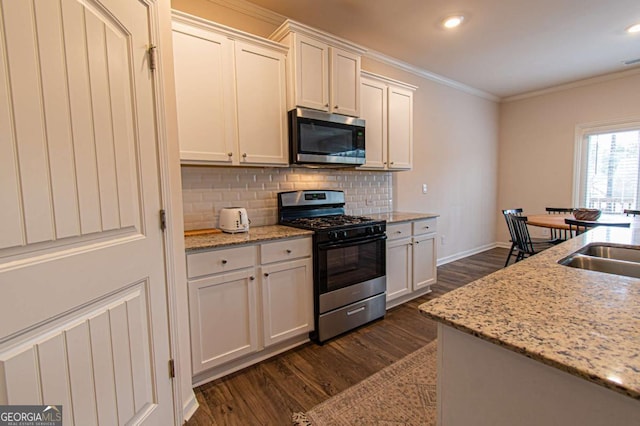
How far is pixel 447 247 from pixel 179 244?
4102 millimetres

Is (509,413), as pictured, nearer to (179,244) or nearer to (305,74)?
(179,244)

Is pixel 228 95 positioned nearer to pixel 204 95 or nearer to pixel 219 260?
pixel 204 95

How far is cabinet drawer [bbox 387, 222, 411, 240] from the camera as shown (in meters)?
2.88

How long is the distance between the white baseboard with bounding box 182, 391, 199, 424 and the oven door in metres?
1.05

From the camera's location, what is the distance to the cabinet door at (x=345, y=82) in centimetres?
262

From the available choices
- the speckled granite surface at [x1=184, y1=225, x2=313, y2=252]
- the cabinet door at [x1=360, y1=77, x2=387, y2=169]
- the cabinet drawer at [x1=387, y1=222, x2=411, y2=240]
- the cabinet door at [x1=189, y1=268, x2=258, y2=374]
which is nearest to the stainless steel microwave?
the cabinet door at [x1=360, y1=77, x2=387, y2=169]

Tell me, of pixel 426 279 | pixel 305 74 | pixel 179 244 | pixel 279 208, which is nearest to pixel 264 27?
pixel 305 74

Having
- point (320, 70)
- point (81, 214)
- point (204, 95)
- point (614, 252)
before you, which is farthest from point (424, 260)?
point (81, 214)

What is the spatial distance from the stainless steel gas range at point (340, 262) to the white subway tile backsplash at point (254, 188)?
0.47ft

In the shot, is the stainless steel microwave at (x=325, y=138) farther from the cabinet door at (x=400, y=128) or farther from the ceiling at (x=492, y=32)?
the ceiling at (x=492, y=32)

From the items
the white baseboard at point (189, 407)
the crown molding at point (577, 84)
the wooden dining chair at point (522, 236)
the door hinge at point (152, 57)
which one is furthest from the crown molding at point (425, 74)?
the white baseboard at point (189, 407)

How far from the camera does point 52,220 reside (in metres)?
0.95

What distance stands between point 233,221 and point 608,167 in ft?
18.2

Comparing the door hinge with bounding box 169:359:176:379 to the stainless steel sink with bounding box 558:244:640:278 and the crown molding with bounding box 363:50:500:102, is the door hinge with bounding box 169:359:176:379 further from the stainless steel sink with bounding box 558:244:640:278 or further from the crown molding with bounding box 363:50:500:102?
the crown molding with bounding box 363:50:500:102
